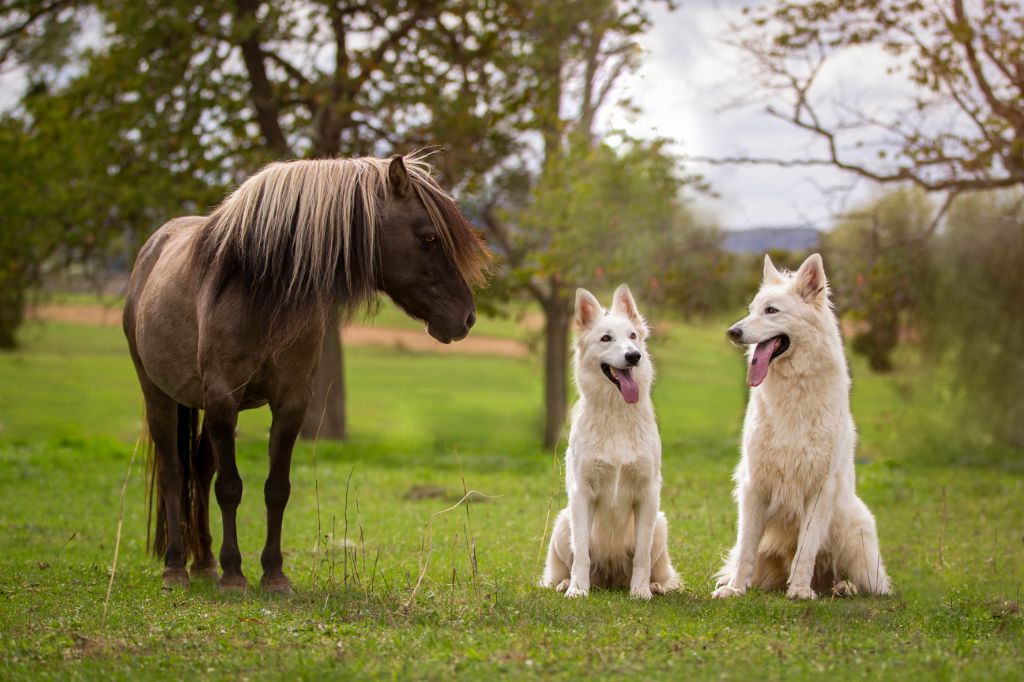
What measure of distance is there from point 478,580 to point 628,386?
1744mm

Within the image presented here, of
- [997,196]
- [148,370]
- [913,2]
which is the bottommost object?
[148,370]

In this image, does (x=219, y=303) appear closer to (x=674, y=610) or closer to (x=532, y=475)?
(x=674, y=610)

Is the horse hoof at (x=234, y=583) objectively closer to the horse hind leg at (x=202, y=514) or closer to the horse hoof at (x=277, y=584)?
the horse hoof at (x=277, y=584)

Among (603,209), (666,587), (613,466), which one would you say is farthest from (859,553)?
(603,209)

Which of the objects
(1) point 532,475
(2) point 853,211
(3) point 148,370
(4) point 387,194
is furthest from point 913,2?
(3) point 148,370

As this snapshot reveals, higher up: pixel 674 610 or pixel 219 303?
pixel 219 303

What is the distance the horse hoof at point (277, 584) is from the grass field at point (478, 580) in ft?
0.38

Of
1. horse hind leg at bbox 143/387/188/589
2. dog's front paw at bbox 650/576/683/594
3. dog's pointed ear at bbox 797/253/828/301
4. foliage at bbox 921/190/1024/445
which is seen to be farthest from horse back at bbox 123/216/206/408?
foliage at bbox 921/190/1024/445

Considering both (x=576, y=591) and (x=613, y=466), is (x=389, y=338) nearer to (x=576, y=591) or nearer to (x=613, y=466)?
(x=613, y=466)

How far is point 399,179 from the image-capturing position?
7.19 m

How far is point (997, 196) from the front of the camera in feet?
62.9

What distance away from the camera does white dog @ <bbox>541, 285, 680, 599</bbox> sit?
7.46m

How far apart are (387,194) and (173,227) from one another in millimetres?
2904

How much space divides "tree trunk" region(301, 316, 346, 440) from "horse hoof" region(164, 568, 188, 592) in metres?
10.1
